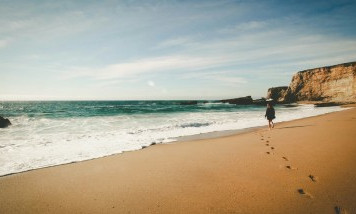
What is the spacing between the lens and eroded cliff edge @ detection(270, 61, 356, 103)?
46.2m

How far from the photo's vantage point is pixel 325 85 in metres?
52.5

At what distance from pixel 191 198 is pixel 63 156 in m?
4.60

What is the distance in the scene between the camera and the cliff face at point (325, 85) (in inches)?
1821

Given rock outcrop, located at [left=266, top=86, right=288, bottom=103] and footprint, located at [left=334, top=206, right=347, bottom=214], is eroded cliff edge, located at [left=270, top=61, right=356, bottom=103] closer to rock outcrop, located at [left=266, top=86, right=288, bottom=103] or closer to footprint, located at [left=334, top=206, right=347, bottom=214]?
rock outcrop, located at [left=266, top=86, right=288, bottom=103]

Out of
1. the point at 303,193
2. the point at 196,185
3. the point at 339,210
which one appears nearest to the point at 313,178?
the point at 303,193

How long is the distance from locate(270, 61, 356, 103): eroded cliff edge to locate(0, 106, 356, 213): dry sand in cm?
4946

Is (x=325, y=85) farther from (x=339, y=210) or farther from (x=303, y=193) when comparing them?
(x=339, y=210)

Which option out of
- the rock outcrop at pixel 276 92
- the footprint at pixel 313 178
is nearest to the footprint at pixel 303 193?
the footprint at pixel 313 178

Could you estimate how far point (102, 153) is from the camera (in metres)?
7.05

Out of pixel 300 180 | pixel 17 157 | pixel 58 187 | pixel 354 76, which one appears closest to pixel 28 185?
pixel 58 187

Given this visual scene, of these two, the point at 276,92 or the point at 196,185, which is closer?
the point at 196,185

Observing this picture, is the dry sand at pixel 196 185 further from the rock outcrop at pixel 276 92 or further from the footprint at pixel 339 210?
the rock outcrop at pixel 276 92

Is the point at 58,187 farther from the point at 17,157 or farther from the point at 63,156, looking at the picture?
the point at 17,157

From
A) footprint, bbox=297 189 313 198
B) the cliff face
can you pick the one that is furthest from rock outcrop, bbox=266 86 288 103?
footprint, bbox=297 189 313 198
